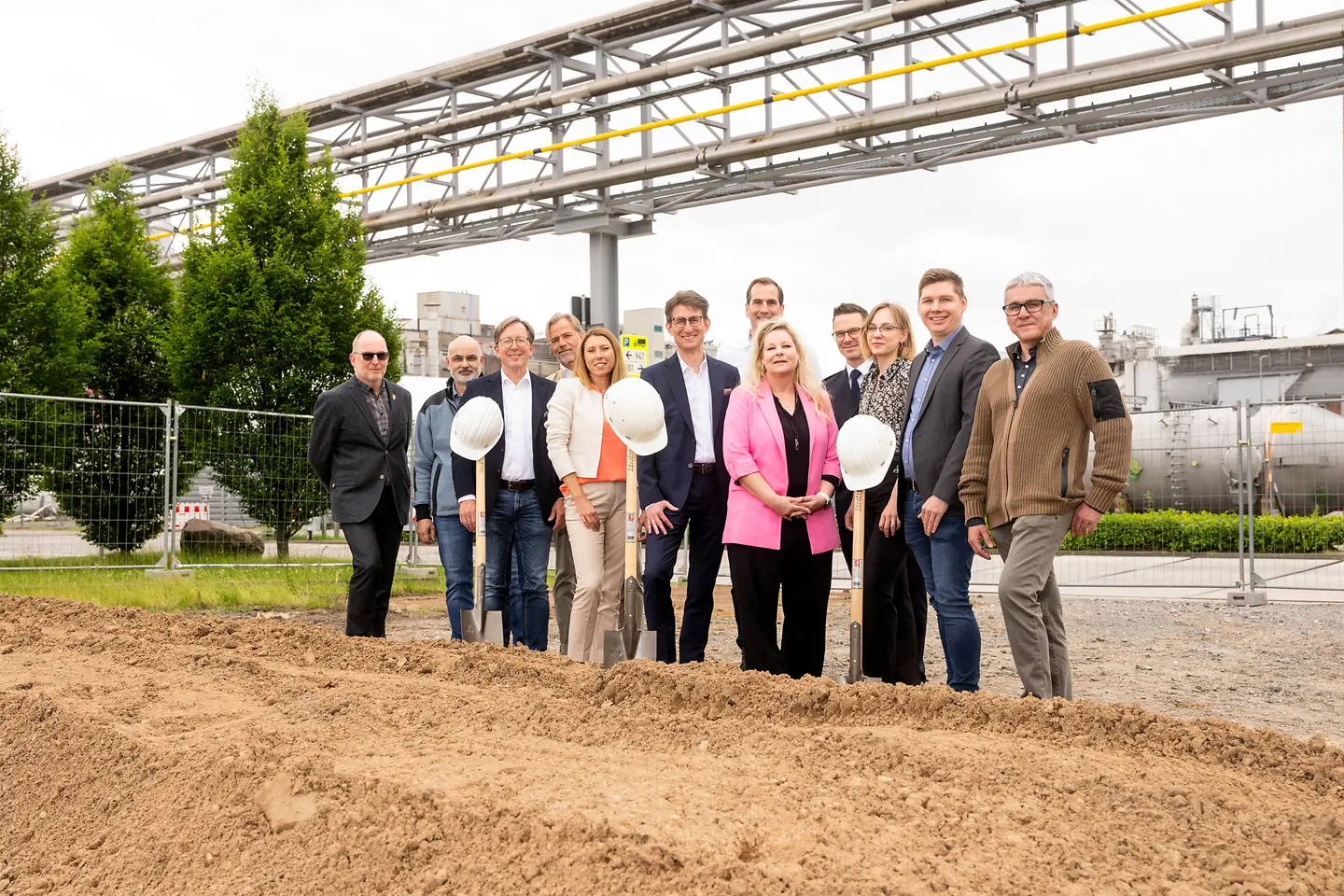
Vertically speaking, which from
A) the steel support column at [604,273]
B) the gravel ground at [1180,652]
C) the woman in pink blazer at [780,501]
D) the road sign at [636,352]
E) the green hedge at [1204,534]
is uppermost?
the steel support column at [604,273]

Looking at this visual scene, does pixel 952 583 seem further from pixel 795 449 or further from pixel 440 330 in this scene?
pixel 440 330

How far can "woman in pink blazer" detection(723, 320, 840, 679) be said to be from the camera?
199 inches

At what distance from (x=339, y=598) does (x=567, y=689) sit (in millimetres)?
6586

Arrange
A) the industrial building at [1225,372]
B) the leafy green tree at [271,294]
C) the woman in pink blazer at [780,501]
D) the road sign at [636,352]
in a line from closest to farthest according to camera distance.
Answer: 1. the woman in pink blazer at [780,501]
2. the road sign at [636,352]
3. the leafy green tree at [271,294]
4. the industrial building at [1225,372]

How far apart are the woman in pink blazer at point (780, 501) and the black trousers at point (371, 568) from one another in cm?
232

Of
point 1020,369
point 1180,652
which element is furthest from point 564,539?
point 1180,652

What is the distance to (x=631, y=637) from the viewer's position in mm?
5117

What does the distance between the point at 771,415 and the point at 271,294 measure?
33.1 ft

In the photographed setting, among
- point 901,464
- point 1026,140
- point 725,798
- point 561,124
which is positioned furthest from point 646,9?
point 725,798

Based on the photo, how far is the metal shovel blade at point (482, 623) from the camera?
6066 millimetres

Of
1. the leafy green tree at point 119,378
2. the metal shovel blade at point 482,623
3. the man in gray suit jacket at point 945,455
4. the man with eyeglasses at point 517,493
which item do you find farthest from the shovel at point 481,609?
the leafy green tree at point 119,378

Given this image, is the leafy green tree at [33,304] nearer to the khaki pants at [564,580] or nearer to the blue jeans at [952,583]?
the khaki pants at [564,580]

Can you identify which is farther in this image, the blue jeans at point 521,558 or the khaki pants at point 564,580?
the khaki pants at point 564,580

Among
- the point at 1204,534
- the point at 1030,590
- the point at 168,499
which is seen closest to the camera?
the point at 1030,590
